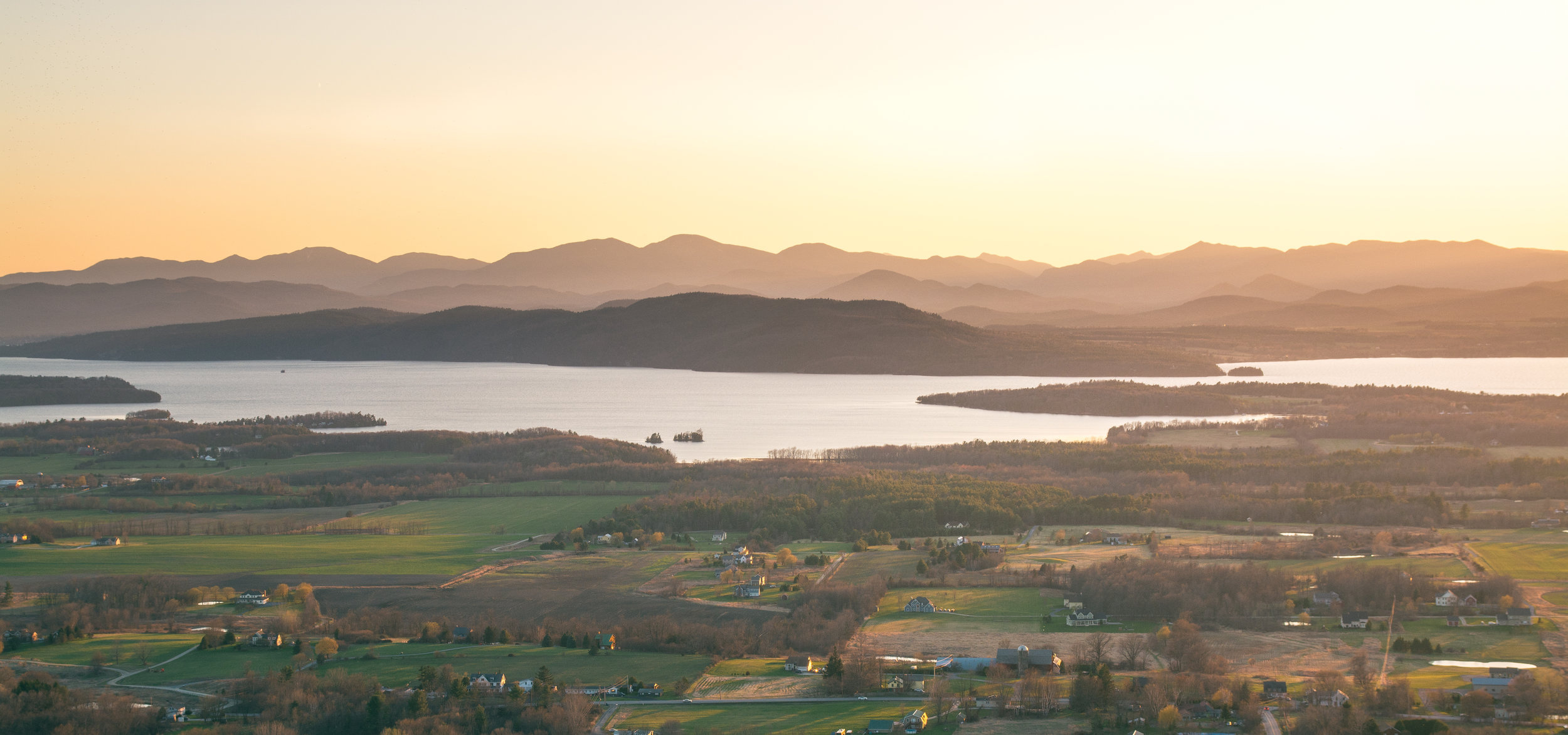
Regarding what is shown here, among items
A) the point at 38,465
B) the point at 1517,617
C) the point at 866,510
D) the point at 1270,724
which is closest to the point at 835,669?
the point at 1270,724

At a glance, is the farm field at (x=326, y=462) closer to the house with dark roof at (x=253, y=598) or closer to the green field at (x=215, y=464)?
the green field at (x=215, y=464)

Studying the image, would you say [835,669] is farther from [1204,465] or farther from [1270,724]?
[1204,465]

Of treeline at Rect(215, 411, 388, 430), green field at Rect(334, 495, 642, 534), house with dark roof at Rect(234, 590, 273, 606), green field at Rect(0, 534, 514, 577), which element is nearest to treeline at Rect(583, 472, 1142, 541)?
green field at Rect(334, 495, 642, 534)

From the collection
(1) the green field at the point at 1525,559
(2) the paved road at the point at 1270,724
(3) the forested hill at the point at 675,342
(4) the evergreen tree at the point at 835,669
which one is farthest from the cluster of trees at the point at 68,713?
(3) the forested hill at the point at 675,342

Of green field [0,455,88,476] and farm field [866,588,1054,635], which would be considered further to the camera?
green field [0,455,88,476]

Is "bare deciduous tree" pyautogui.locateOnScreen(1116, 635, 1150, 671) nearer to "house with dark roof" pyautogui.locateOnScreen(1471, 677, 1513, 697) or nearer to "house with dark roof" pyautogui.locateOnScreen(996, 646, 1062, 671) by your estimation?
"house with dark roof" pyautogui.locateOnScreen(996, 646, 1062, 671)

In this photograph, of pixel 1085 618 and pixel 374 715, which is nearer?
pixel 374 715
